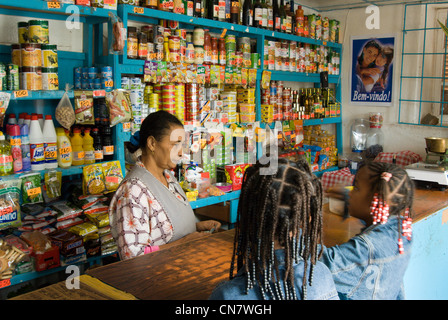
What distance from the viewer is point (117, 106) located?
9.87 feet

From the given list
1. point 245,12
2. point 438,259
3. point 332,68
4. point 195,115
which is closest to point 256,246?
point 438,259

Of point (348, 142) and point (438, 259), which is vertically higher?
point (348, 142)

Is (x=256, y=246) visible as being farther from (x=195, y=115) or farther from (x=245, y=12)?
(x=245, y=12)

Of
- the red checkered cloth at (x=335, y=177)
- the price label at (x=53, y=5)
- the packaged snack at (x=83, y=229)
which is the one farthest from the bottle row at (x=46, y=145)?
the red checkered cloth at (x=335, y=177)

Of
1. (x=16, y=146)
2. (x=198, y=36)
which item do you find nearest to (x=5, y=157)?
(x=16, y=146)

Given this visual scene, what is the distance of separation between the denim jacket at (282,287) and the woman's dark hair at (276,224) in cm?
1

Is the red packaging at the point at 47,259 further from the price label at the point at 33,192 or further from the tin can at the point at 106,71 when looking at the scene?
the tin can at the point at 106,71

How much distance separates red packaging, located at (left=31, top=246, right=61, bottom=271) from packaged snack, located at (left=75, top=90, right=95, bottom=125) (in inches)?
33.3

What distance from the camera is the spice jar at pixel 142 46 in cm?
322

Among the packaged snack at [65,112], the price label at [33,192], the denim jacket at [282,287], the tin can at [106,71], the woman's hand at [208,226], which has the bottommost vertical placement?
the woman's hand at [208,226]

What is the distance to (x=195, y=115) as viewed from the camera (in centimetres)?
364

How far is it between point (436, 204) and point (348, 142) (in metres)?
3.33

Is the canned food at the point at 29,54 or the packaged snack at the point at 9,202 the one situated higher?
the canned food at the point at 29,54

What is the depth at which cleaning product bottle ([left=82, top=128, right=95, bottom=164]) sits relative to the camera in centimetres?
299
